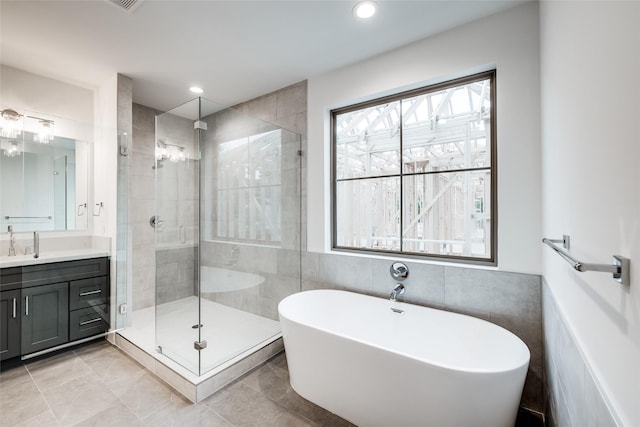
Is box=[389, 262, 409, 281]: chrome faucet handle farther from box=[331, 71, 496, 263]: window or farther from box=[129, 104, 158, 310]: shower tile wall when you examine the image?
box=[129, 104, 158, 310]: shower tile wall

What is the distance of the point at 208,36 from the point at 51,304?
2.70m

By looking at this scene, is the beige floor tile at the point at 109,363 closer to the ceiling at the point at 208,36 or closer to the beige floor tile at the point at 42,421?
the beige floor tile at the point at 42,421

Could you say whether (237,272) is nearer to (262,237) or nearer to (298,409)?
(262,237)

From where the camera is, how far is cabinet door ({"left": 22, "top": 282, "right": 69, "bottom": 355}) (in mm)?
2238

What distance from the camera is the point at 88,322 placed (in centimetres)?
259

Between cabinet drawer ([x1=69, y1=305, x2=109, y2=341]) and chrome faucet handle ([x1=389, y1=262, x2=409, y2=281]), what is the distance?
287 centimetres

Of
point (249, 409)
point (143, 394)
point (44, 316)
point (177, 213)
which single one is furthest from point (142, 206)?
point (249, 409)

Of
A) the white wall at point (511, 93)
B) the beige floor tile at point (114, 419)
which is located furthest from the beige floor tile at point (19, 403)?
the white wall at point (511, 93)

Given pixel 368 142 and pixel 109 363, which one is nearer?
pixel 109 363

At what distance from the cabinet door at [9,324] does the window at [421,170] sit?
2.75 metres

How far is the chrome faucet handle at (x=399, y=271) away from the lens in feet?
7.07

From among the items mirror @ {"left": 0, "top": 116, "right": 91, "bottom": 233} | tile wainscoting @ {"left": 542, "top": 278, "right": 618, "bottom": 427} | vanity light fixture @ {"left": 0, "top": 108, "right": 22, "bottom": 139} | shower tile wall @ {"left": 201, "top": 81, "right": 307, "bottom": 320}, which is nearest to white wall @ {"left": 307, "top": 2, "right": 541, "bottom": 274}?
tile wainscoting @ {"left": 542, "top": 278, "right": 618, "bottom": 427}

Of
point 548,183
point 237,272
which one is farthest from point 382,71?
point 237,272

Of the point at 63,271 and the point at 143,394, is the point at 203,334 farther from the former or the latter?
the point at 63,271
